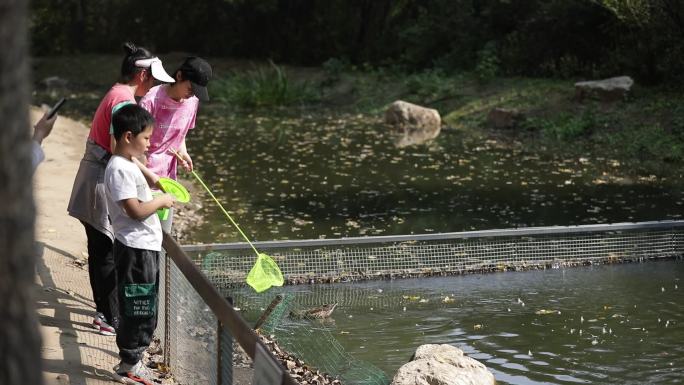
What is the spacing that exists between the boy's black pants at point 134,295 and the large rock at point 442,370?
1721 millimetres

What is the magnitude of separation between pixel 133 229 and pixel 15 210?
305cm

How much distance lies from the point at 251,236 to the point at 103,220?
4.96 metres

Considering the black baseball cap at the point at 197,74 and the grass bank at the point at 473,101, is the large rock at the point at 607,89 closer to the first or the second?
the grass bank at the point at 473,101

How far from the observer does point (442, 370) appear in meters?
6.40

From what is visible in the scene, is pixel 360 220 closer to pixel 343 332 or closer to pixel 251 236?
pixel 251 236

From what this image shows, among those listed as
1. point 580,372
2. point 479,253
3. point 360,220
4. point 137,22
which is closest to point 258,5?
point 137,22

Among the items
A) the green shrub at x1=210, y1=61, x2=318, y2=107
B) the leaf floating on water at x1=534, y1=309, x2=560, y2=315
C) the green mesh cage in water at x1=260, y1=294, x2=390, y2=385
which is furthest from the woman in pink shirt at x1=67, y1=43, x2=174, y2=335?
the green shrub at x1=210, y1=61, x2=318, y2=107

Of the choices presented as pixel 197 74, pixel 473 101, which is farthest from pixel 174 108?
pixel 473 101

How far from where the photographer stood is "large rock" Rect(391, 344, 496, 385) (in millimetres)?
6367

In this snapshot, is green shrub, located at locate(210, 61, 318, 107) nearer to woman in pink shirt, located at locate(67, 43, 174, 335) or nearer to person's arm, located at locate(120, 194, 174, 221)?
woman in pink shirt, located at locate(67, 43, 174, 335)

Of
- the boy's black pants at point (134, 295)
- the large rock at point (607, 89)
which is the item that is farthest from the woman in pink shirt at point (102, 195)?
the large rock at point (607, 89)

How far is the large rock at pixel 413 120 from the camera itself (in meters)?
21.4

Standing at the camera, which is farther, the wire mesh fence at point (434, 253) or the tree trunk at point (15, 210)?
the wire mesh fence at point (434, 253)

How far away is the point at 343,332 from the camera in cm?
808
